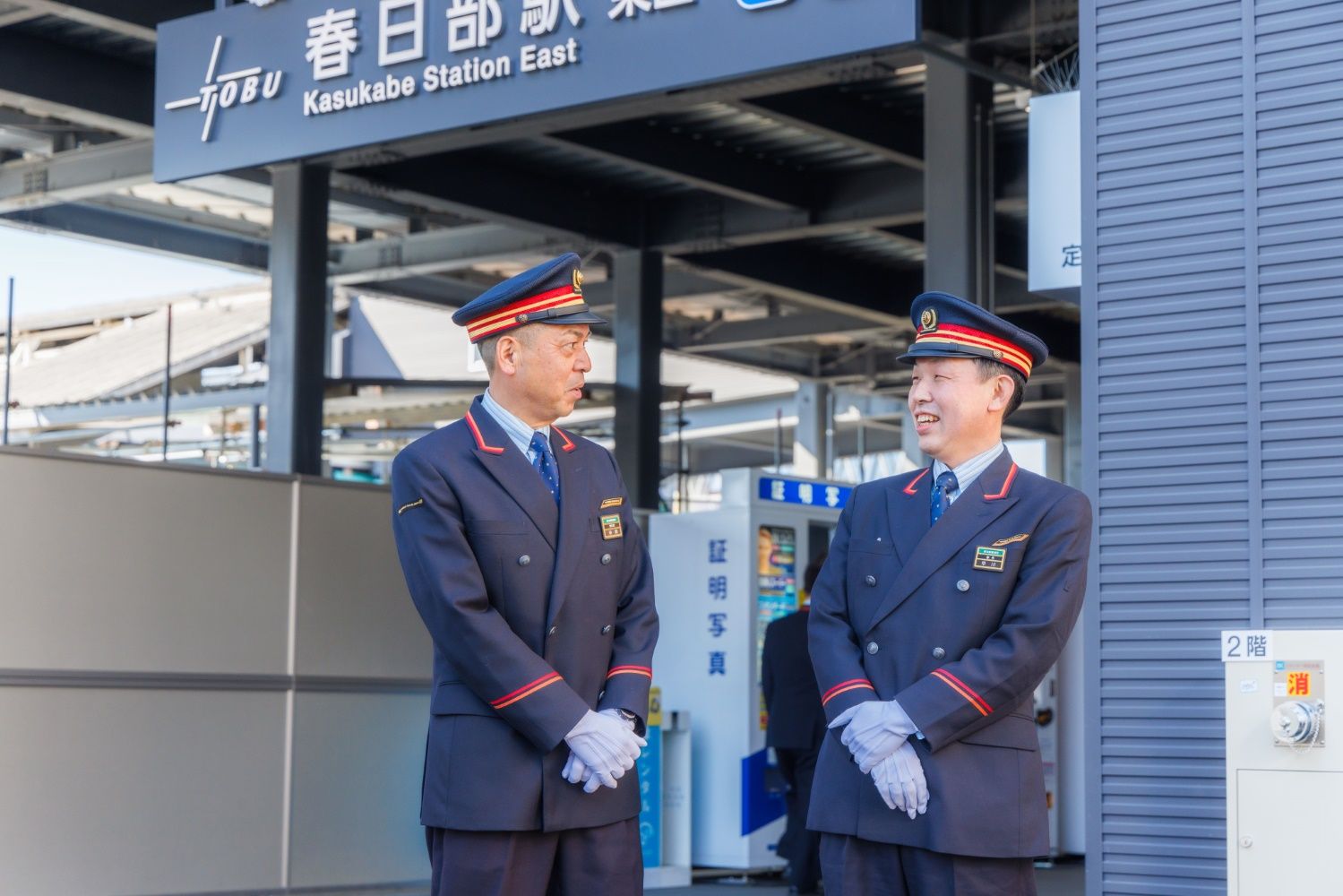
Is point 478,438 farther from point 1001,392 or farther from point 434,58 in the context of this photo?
point 434,58

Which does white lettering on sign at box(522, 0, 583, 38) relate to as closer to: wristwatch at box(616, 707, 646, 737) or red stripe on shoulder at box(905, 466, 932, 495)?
red stripe on shoulder at box(905, 466, 932, 495)

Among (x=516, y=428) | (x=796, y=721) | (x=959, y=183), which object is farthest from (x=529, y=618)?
(x=796, y=721)

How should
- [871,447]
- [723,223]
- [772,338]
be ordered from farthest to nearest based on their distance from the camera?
1. [871,447]
2. [772,338]
3. [723,223]

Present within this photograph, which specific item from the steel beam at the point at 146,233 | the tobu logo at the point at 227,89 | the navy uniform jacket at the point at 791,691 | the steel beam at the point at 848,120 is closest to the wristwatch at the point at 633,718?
the tobu logo at the point at 227,89

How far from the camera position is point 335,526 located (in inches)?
324

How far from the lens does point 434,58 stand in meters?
6.25

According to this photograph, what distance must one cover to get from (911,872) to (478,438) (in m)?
1.03

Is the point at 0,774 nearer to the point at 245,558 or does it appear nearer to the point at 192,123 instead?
the point at 245,558

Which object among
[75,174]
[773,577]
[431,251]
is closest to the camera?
[773,577]

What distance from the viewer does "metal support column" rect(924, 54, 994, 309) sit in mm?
7633

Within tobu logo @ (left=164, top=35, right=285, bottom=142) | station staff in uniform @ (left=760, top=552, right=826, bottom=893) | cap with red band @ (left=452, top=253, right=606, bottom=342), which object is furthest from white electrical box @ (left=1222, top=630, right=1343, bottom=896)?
station staff in uniform @ (left=760, top=552, right=826, bottom=893)

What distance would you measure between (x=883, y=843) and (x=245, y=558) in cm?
539

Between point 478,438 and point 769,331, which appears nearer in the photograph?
point 478,438

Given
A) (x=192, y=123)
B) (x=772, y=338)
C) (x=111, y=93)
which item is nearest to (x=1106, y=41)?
(x=192, y=123)
